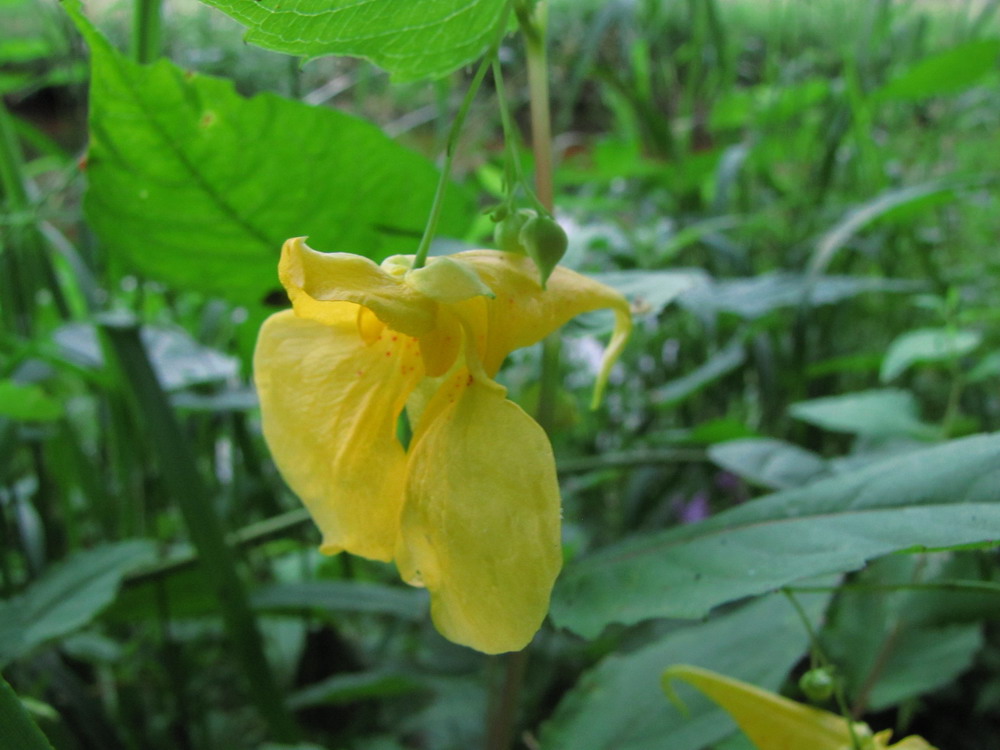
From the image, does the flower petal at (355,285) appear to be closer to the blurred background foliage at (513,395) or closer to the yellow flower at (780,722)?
the blurred background foliage at (513,395)

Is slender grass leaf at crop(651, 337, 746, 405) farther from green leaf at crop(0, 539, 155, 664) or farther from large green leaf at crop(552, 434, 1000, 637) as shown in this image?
green leaf at crop(0, 539, 155, 664)

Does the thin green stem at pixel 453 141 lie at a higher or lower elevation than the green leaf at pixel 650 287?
higher

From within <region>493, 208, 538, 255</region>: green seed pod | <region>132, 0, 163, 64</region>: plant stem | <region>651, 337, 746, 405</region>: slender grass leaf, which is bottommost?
<region>651, 337, 746, 405</region>: slender grass leaf

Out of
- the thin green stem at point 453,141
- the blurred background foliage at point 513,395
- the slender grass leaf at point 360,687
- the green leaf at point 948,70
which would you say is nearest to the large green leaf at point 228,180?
the blurred background foliage at point 513,395

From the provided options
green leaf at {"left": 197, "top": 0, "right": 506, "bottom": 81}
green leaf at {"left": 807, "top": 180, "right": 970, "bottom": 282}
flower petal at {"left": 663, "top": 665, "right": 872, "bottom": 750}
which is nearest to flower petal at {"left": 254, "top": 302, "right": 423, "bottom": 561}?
green leaf at {"left": 197, "top": 0, "right": 506, "bottom": 81}

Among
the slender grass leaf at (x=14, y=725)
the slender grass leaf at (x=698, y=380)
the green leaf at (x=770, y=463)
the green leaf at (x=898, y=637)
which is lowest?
the green leaf at (x=898, y=637)

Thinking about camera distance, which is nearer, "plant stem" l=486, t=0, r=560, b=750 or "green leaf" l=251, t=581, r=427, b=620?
"plant stem" l=486, t=0, r=560, b=750

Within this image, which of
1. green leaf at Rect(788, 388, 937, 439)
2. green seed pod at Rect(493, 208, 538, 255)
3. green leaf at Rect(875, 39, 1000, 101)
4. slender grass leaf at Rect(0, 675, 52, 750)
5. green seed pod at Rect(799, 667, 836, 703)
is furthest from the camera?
green leaf at Rect(875, 39, 1000, 101)

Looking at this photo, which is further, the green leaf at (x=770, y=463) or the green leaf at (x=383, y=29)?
the green leaf at (x=770, y=463)
